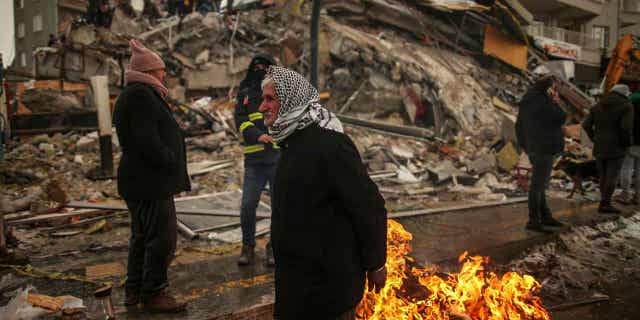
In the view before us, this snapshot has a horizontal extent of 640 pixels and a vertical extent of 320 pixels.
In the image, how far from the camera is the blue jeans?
4328 mm

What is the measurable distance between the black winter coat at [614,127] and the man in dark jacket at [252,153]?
5552 mm

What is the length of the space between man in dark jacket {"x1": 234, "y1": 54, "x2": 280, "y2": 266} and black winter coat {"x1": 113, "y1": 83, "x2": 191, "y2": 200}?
3.85 ft

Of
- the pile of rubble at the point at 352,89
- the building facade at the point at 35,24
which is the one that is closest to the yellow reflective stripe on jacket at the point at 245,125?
the pile of rubble at the point at 352,89

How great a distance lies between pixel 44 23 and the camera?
19391 millimetres

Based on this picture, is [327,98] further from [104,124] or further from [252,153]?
[252,153]

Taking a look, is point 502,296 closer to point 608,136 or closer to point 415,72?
point 608,136

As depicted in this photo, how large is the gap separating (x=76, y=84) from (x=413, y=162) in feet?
38.1

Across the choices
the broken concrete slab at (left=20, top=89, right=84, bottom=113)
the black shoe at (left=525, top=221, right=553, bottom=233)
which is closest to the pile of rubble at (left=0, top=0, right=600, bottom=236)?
the broken concrete slab at (left=20, top=89, right=84, bottom=113)

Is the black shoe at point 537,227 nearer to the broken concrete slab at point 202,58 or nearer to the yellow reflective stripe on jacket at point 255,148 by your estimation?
the yellow reflective stripe on jacket at point 255,148

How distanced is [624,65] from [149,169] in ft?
44.1

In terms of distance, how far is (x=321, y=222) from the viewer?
1.98 meters

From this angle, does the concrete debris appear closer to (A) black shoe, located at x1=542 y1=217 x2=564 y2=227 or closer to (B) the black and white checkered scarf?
(A) black shoe, located at x1=542 y1=217 x2=564 y2=227

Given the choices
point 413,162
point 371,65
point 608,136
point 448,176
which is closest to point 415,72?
point 371,65

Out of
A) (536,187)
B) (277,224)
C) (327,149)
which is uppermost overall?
(327,149)
